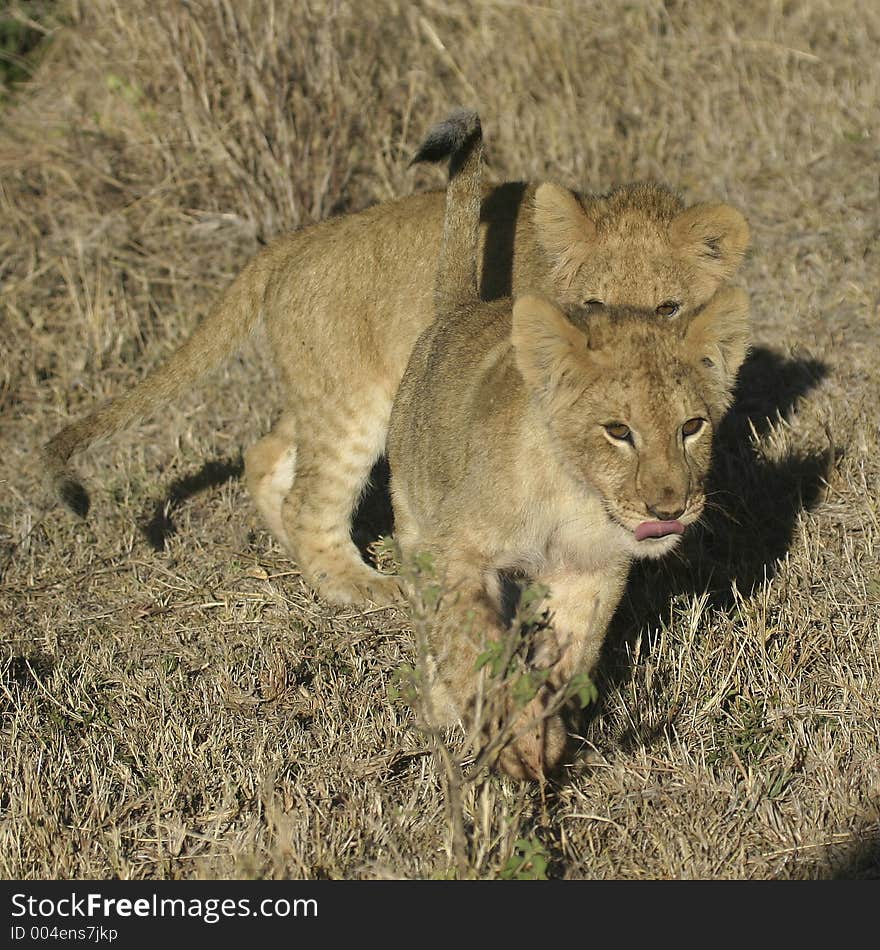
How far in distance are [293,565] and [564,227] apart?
Answer: 1.75 metres

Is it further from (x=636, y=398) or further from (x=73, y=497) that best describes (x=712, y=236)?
(x=73, y=497)

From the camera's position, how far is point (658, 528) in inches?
128

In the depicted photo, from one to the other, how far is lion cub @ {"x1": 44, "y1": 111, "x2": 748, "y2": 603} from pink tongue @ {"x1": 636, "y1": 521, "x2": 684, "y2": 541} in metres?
1.51

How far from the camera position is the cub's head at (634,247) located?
446 cm

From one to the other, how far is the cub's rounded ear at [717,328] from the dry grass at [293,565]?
1.10m

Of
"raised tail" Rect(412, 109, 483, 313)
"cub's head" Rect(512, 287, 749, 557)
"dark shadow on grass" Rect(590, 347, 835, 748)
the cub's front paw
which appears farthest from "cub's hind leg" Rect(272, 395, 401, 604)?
"cub's head" Rect(512, 287, 749, 557)

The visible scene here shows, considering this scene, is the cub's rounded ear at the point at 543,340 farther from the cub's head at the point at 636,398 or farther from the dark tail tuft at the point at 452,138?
the dark tail tuft at the point at 452,138

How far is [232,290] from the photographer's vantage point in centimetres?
553

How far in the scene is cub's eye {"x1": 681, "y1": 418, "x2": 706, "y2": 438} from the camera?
329 cm

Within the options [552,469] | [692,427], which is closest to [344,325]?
[552,469]

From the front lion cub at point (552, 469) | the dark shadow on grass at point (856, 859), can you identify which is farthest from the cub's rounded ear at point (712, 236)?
the dark shadow on grass at point (856, 859)

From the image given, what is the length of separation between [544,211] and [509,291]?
52 centimetres

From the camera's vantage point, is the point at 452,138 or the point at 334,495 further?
the point at 334,495

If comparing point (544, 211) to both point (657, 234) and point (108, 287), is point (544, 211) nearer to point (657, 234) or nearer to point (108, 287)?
point (657, 234)
